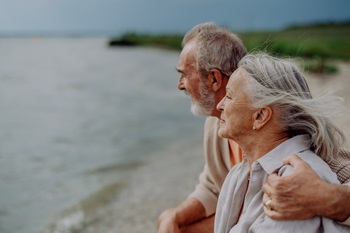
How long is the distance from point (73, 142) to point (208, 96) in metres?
10.5

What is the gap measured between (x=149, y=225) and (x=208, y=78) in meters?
3.54

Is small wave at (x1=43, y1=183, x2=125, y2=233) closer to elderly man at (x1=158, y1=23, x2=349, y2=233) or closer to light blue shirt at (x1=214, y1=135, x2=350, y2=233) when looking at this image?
elderly man at (x1=158, y1=23, x2=349, y2=233)

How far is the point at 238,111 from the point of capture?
191 cm

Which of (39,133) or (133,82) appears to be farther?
(133,82)

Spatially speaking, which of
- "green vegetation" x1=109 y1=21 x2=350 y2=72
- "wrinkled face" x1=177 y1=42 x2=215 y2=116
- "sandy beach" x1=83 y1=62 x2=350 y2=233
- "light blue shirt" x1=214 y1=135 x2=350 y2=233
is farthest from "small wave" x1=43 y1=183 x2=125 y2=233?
"light blue shirt" x1=214 y1=135 x2=350 y2=233

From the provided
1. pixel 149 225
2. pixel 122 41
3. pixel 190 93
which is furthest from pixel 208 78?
pixel 122 41

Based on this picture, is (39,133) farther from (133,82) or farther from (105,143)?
(133,82)

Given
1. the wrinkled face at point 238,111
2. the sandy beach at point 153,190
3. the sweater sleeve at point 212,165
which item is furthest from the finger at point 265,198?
the sandy beach at point 153,190

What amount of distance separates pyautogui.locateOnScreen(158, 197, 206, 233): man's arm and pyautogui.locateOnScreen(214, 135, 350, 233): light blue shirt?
2.47 feet

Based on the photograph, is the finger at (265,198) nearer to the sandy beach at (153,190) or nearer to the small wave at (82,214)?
the sandy beach at (153,190)

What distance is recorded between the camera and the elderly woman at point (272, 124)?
1798 millimetres

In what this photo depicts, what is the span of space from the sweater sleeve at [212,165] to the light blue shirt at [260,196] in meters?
0.82

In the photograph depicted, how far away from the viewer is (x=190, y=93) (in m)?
2.82

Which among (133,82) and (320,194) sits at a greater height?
(320,194)
